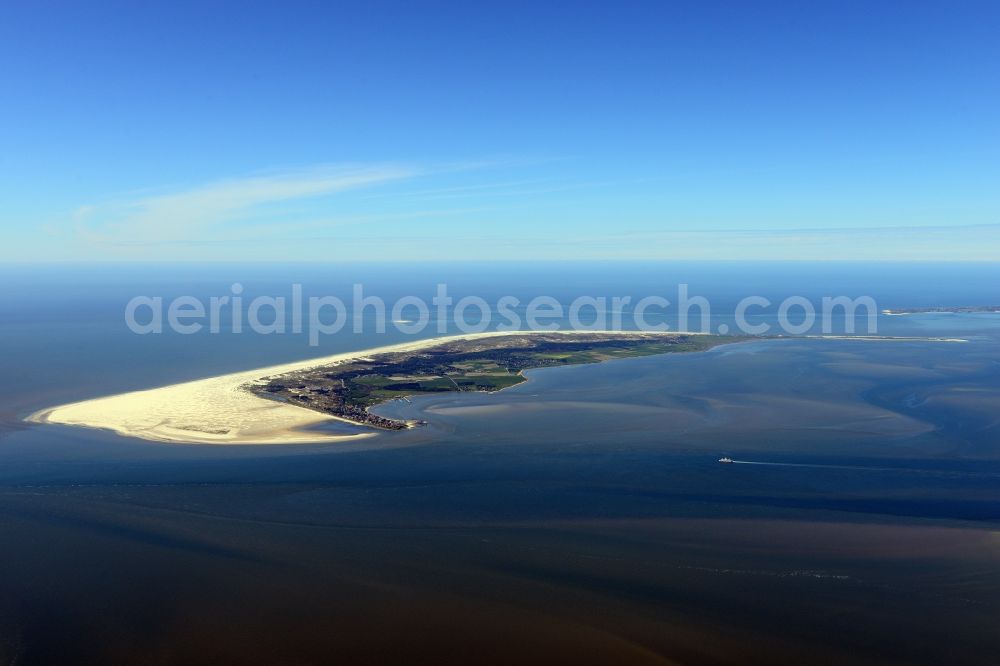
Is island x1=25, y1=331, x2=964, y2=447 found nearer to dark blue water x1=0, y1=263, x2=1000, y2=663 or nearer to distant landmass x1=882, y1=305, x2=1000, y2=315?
dark blue water x1=0, y1=263, x2=1000, y2=663

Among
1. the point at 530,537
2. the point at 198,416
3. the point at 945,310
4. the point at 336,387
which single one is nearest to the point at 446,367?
the point at 336,387

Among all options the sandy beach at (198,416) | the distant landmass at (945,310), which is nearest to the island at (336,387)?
the sandy beach at (198,416)

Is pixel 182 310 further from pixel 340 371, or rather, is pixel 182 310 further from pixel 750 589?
pixel 750 589

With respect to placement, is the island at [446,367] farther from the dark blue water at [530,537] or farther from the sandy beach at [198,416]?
the dark blue water at [530,537]

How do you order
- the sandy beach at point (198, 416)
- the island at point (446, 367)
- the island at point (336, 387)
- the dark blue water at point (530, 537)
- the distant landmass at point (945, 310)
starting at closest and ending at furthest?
the dark blue water at point (530, 537), the sandy beach at point (198, 416), the island at point (336, 387), the island at point (446, 367), the distant landmass at point (945, 310)

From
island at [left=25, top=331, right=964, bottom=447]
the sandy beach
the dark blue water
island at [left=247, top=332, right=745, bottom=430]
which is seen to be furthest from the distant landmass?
the sandy beach
